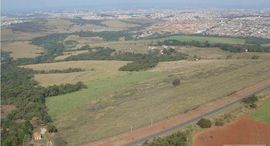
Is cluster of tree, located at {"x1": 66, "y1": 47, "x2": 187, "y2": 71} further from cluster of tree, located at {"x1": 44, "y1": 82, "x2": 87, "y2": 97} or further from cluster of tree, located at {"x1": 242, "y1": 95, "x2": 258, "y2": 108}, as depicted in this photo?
cluster of tree, located at {"x1": 242, "y1": 95, "x2": 258, "y2": 108}

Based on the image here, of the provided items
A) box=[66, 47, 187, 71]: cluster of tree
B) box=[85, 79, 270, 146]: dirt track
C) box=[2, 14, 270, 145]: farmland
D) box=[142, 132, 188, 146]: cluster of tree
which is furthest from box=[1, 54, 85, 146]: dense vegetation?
box=[66, 47, 187, 71]: cluster of tree

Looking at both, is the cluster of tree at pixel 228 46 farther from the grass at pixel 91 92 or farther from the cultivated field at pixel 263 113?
the cultivated field at pixel 263 113

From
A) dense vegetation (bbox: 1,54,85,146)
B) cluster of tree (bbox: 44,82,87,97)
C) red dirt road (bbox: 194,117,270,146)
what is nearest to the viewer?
red dirt road (bbox: 194,117,270,146)

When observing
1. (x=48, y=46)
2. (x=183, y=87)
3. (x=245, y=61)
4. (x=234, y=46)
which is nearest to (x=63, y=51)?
(x=48, y=46)

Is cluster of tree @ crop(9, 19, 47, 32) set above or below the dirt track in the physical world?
below

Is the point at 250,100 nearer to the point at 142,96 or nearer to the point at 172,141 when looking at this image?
the point at 142,96

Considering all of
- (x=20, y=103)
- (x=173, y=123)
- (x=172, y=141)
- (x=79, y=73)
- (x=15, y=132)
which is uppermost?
(x=172, y=141)

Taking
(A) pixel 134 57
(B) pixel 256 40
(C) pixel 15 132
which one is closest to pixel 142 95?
(C) pixel 15 132
